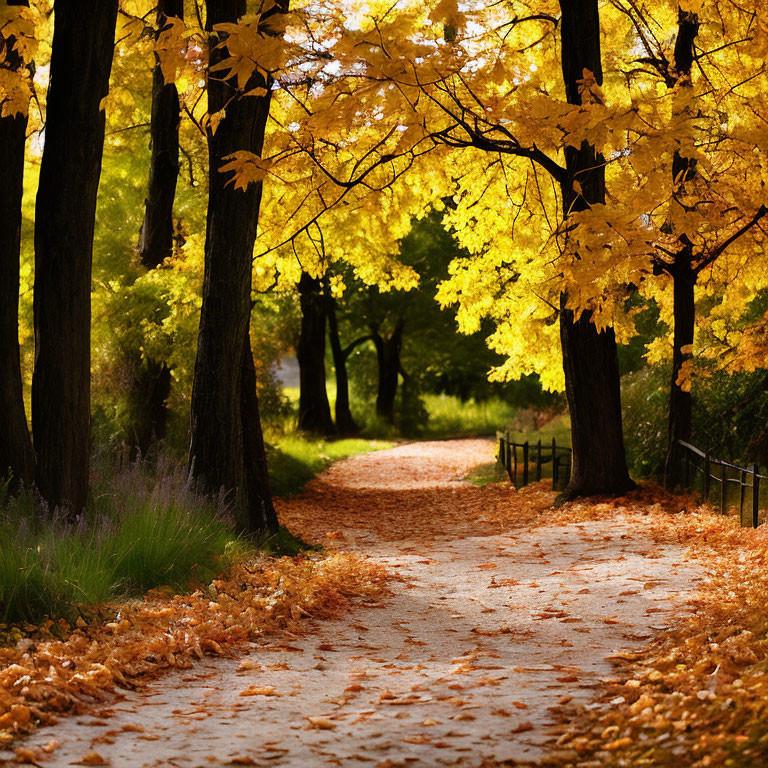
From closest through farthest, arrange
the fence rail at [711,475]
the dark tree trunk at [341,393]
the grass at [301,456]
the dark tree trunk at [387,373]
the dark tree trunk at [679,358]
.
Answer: the fence rail at [711,475], the dark tree trunk at [679,358], the grass at [301,456], the dark tree trunk at [341,393], the dark tree trunk at [387,373]

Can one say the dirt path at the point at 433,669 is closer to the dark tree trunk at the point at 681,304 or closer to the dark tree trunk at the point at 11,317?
the dark tree trunk at the point at 681,304

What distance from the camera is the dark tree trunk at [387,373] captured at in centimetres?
3381

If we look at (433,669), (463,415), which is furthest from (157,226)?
(463,415)

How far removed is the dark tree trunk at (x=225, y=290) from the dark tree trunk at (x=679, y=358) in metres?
6.27

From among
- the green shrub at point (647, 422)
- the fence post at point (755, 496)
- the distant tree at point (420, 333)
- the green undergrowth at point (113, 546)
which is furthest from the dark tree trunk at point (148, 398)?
the distant tree at point (420, 333)

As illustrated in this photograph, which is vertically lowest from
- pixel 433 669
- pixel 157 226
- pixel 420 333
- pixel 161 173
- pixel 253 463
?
pixel 433 669

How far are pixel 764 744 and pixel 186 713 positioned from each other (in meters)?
2.64

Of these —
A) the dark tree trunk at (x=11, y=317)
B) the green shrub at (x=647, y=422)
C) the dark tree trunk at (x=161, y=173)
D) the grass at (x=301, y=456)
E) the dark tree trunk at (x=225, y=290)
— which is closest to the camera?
the dark tree trunk at (x=11, y=317)

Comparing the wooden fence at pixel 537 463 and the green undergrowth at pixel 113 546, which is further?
the wooden fence at pixel 537 463

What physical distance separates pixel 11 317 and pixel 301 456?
556 inches

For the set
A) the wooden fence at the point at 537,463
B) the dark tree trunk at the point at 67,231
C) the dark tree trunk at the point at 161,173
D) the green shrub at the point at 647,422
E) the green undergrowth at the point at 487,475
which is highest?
the dark tree trunk at the point at 161,173

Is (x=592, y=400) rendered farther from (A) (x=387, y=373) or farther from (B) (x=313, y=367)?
(A) (x=387, y=373)

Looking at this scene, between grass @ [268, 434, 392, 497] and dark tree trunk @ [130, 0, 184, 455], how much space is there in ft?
8.26

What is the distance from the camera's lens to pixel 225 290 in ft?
31.2
